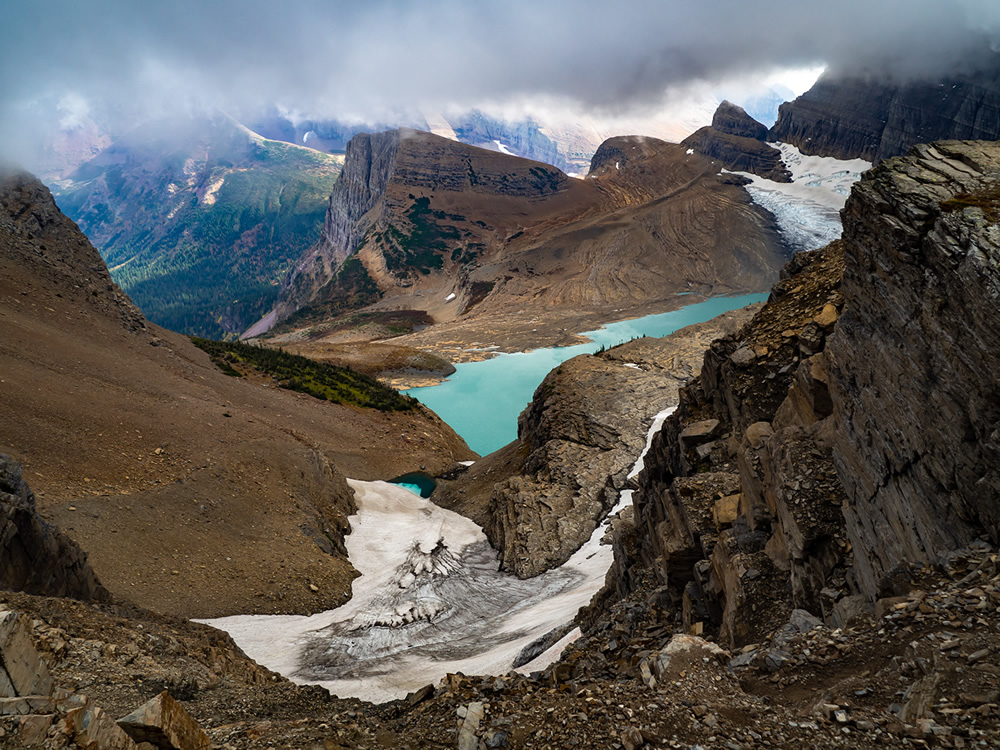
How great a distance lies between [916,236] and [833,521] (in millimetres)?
3845

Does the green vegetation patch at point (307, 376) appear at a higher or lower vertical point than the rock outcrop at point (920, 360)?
higher

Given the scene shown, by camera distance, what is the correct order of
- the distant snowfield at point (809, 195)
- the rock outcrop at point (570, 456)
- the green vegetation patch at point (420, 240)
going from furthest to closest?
the green vegetation patch at point (420, 240), the distant snowfield at point (809, 195), the rock outcrop at point (570, 456)

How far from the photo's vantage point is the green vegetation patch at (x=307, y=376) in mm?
44125

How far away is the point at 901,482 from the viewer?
259 inches

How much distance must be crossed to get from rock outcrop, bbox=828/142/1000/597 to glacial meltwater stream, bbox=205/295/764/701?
6.91m

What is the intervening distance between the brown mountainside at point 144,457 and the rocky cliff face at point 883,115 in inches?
4370

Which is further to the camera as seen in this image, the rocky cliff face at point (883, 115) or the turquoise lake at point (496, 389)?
the rocky cliff face at point (883, 115)

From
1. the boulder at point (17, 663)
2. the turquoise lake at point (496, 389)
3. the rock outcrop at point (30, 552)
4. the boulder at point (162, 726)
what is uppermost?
the turquoise lake at point (496, 389)

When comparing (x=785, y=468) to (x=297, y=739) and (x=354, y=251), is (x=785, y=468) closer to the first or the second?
(x=297, y=739)

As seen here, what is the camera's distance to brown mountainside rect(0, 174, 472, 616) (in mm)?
15664

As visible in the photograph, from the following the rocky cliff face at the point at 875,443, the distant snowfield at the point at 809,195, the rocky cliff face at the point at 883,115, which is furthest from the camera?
the distant snowfield at the point at 809,195

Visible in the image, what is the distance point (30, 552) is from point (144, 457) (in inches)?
393

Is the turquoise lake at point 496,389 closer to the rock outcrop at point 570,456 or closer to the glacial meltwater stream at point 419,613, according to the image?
the rock outcrop at point 570,456

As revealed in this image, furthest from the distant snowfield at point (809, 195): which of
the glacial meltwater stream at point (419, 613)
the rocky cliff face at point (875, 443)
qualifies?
the rocky cliff face at point (875, 443)
